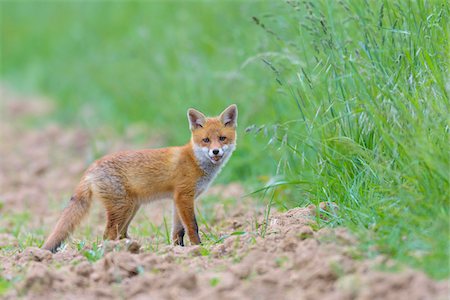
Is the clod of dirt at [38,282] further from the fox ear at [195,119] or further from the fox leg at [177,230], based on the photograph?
the fox ear at [195,119]

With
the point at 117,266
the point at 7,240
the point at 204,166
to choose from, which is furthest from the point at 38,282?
the point at 7,240

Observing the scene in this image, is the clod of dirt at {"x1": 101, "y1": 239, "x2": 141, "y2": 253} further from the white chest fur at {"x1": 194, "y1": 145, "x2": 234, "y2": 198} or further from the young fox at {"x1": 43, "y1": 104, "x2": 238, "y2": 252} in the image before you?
the white chest fur at {"x1": 194, "y1": 145, "x2": 234, "y2": 198}

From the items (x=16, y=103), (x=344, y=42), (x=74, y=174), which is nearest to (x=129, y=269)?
(x=344, y=42)

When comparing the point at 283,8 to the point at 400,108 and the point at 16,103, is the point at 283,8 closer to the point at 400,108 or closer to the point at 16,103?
the point at 400,108

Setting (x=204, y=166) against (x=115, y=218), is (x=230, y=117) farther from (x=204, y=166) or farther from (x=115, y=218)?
(x=115, y=218)

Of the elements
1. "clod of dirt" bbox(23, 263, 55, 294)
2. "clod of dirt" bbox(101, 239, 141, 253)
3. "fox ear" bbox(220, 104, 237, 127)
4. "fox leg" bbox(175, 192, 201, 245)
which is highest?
"fox ear" bbox(220, 104, 237, 127)

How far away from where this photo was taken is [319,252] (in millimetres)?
4332

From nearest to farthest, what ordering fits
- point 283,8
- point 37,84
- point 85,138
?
point 283,8
point 85,138
point 37,84

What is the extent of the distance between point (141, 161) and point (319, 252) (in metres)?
2.33

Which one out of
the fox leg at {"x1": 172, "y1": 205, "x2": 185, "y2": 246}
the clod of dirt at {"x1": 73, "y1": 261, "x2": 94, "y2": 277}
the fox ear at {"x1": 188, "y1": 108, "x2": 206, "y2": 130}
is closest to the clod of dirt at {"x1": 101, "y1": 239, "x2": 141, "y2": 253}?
the clod of dirt at {"x1": 73, "y1": 261, "x2": 94, "y2": 277}

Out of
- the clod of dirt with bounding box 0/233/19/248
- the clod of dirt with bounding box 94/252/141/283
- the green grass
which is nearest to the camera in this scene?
the clod of dirt with bounding box 94/252/141/283

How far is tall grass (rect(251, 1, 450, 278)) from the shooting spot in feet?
14.7

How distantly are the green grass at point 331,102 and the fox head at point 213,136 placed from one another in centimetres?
37

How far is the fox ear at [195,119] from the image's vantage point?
654 cm
